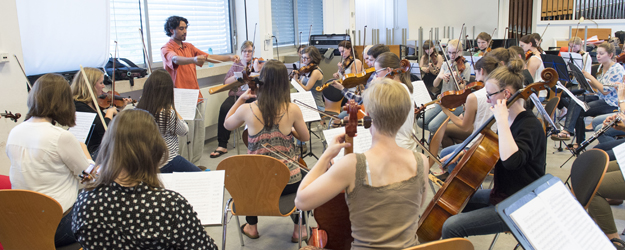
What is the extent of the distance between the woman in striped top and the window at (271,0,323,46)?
14.0 feet

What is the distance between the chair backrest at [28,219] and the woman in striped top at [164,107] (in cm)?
97

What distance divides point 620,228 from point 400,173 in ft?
6.82

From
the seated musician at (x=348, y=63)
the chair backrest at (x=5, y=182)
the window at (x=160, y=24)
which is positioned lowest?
the chair backrest at (x=5, y=182)

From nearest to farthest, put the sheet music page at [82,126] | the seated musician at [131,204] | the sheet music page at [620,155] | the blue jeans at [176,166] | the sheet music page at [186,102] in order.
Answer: the seated musician at [131,204] < the sheet music page at [620,155] < the sheet music page at [82,126] < the blue jeans at [176,166] < the sheet music page at [186,102]

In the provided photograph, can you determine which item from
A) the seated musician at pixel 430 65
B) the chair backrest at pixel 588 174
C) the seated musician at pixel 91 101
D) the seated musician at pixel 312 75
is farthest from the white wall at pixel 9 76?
the seated musician at pixel 430 65

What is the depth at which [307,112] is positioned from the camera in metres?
3.46

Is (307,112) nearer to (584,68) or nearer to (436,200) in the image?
(436,200)

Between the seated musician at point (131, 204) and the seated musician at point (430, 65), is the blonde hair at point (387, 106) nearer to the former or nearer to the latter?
the seated musician at point (131, 204)

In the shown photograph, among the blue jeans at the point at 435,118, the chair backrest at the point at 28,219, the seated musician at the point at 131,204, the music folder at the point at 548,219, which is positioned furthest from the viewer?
the blue jeans at the point at 435,118

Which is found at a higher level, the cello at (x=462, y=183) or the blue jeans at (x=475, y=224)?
the cello at (x=462, y=183)

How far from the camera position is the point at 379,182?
4.33 feet

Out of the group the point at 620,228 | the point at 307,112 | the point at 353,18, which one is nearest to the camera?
the point at 620,228

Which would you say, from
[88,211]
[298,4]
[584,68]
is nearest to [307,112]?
[88,211]

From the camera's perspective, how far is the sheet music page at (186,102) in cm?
342
